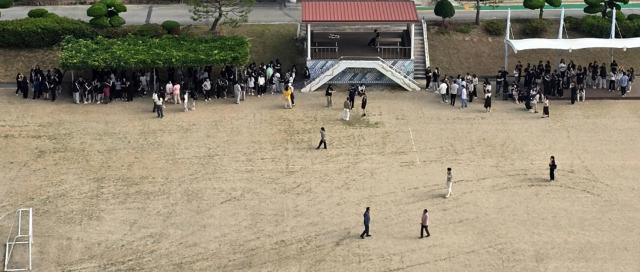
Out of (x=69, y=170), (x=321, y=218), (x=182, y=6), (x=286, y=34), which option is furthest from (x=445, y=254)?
(x=182, y=6)

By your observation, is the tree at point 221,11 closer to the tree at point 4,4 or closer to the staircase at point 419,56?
the staircase at point 419,56

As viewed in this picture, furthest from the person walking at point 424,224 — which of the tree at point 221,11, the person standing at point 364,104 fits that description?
the tree at point 221,11

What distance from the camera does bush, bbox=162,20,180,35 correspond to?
183ft

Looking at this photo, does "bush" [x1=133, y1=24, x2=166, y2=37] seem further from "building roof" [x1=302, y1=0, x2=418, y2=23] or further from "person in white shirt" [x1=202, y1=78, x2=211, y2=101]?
"building roof" [x1=302, y1=0, x2=418, y2=23]

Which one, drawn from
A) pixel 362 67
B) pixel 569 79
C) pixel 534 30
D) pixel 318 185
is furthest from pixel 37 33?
pixel 569 79

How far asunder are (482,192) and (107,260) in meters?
13.8

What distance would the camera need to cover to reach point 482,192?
39.8m

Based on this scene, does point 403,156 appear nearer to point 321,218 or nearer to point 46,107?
point 321,218

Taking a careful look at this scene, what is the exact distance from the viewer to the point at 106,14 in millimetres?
55500

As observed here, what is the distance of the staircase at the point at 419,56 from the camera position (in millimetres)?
53750

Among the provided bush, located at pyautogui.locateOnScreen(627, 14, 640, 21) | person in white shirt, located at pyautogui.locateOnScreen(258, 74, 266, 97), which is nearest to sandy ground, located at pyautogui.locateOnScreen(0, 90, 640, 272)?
person in white shirt, located at pyautogui.locateOnScreen(258, 74, 266, 97)

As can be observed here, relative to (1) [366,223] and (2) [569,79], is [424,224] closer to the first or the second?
(1) [366,223]

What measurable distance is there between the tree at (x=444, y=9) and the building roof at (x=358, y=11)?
3.34m

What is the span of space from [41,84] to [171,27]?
851 cm
